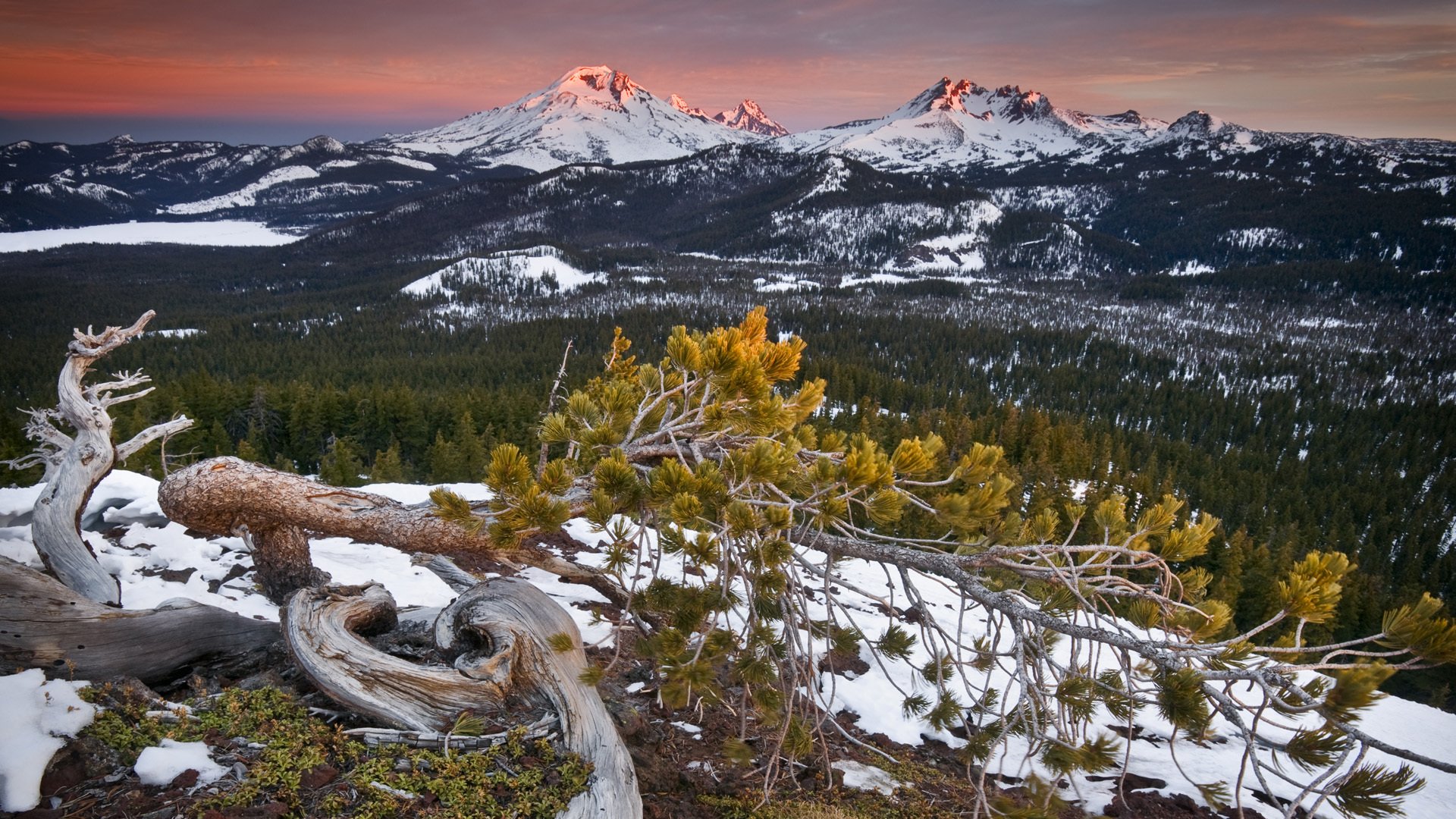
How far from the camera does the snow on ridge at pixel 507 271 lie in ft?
482

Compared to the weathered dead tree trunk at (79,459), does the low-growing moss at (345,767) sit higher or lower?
lower

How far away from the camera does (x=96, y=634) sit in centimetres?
482

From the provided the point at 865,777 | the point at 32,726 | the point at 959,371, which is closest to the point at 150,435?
the point at 32,726

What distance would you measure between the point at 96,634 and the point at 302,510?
160cm

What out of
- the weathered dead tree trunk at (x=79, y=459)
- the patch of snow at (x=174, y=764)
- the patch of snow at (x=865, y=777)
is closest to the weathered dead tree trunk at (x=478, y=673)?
the patch of snow at (x=174, y=764)

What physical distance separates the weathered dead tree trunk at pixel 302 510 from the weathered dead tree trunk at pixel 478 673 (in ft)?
1.47

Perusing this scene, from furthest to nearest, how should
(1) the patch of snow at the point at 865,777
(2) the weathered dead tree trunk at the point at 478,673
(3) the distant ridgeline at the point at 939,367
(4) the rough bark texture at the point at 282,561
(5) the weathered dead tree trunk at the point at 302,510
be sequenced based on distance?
1. (3) the distant ridgeline at the point at 939,367
2. (4) the rough bark texture at the point at 282,561
3. (1) the patch of snow at the point at 865,777
4. (5) the weathered dead tree trunk at the point at 302,510
5. (2) the weathered dead tree trunk at the point at 478,673

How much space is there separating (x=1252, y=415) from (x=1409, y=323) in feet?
388

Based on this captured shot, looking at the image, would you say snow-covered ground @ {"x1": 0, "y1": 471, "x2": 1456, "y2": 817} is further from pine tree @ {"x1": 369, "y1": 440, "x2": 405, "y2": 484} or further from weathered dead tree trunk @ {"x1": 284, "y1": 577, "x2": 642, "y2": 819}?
pine tree @ {"x1": 369, "y1": 440, "x2": 405, "y2": 484}

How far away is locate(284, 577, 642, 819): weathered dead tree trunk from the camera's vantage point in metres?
4.37

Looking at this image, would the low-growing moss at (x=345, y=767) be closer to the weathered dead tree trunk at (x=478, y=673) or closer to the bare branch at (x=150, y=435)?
the weathered dead tree trunk at (x=478, y=673)

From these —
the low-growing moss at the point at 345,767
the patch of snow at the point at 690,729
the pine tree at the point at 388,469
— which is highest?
the low-growing moss at the point at 345,767

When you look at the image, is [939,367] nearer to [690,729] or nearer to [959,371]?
[959,371]

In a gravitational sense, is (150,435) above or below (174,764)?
above
